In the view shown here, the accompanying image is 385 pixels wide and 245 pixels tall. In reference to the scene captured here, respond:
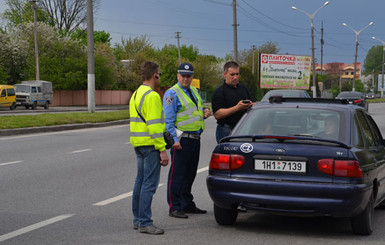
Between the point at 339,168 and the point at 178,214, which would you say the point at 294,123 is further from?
the point at 178,214

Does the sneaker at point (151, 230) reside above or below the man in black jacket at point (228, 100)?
below

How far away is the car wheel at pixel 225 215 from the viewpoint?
6.28 m

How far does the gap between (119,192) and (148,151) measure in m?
2.63

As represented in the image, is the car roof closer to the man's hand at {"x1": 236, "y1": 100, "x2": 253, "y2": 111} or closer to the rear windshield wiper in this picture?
the man's hand at {"x1": 236, "y1": 100, "x2": 253, "y2": 111}

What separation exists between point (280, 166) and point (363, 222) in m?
0.98

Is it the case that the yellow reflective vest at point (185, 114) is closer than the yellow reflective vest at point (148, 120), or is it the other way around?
the yellow reflective vest at point (148, 120)

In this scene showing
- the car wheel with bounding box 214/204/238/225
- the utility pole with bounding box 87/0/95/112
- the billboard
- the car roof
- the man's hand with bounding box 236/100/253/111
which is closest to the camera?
the car wheel with bounding box 214/204/238/225

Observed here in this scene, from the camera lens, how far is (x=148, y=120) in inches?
234

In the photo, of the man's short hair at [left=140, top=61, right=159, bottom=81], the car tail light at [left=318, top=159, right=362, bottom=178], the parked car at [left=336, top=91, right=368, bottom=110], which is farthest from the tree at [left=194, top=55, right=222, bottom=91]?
the car tail light at [left=318, top=159, right=362, bottom=178]

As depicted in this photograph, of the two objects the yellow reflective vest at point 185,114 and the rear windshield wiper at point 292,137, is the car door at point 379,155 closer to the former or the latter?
the rear windshield wiper at point 292,137

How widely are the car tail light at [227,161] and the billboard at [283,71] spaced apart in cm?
4675

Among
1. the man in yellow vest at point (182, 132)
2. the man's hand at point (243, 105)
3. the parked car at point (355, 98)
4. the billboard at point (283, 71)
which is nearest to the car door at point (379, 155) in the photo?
the man's hand at point (243, 105)

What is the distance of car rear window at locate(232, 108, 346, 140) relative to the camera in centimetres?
612

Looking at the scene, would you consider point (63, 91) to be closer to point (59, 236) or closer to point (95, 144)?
point (95, 144)
